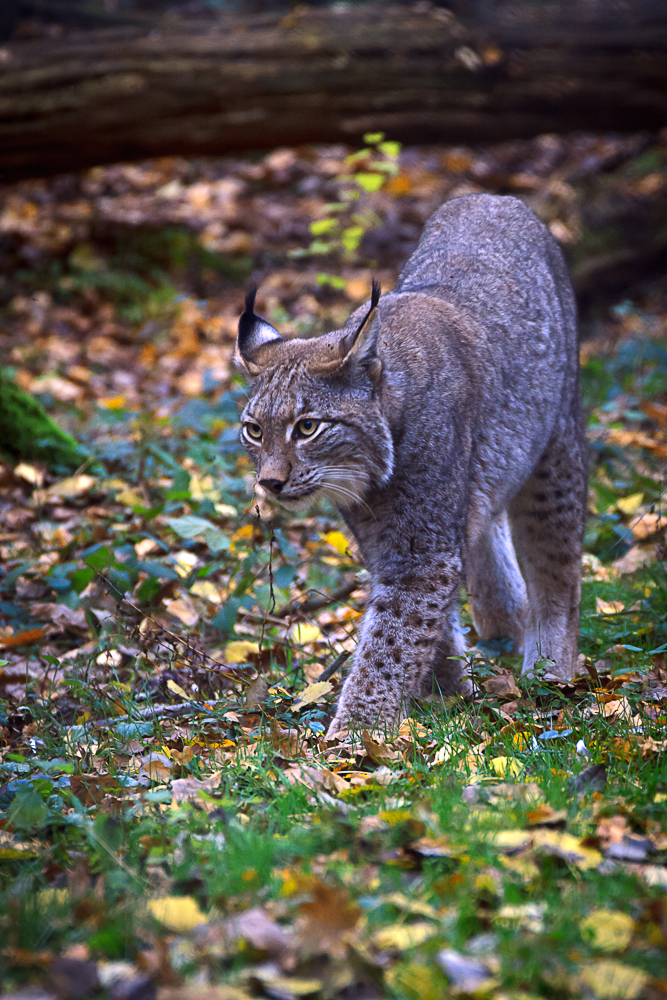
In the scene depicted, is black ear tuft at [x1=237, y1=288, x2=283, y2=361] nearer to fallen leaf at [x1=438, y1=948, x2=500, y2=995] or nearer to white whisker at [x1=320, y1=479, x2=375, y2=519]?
white whisker at [x1=320, y1=479, x2=375, y2=519]

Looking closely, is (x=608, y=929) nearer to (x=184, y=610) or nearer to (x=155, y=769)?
(x=155, y=769)

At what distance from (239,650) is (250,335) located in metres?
1.53

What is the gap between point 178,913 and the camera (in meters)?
2.38

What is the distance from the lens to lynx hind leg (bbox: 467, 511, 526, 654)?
5.16m

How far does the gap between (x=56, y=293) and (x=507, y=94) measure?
4888 millimetres

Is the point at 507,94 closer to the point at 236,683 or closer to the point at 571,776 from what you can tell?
the point at 236,683

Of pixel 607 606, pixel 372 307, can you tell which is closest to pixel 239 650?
pixel 372 307

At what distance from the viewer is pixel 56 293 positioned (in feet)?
32.9

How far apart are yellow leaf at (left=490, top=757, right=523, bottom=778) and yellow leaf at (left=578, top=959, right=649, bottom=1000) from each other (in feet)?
3.52

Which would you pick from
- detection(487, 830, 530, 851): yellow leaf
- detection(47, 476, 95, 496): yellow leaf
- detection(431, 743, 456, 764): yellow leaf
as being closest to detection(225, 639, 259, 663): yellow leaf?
detection(431, 743, 456, 764): yellow leaf

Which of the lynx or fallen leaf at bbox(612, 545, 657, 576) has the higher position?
the lynx

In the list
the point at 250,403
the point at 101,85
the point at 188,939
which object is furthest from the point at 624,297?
the point at 188,939

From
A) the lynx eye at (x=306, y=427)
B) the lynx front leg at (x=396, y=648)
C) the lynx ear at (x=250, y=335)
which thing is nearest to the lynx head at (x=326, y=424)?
the lynx eye at (x=306, y=427)

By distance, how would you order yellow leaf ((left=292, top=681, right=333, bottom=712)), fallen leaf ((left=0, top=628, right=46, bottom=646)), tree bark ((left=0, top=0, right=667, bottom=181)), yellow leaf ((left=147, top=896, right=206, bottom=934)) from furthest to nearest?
tree bark ((left=0, top=0, right=667, bottom=181))
fallen leaf ((left=0, top=628, right=46, bottom=646))
yellow leaf ((left=292, top=681, right=333, bottom=712))
yellow leaf ((left=147, top=896, right=206, bottom=934))
